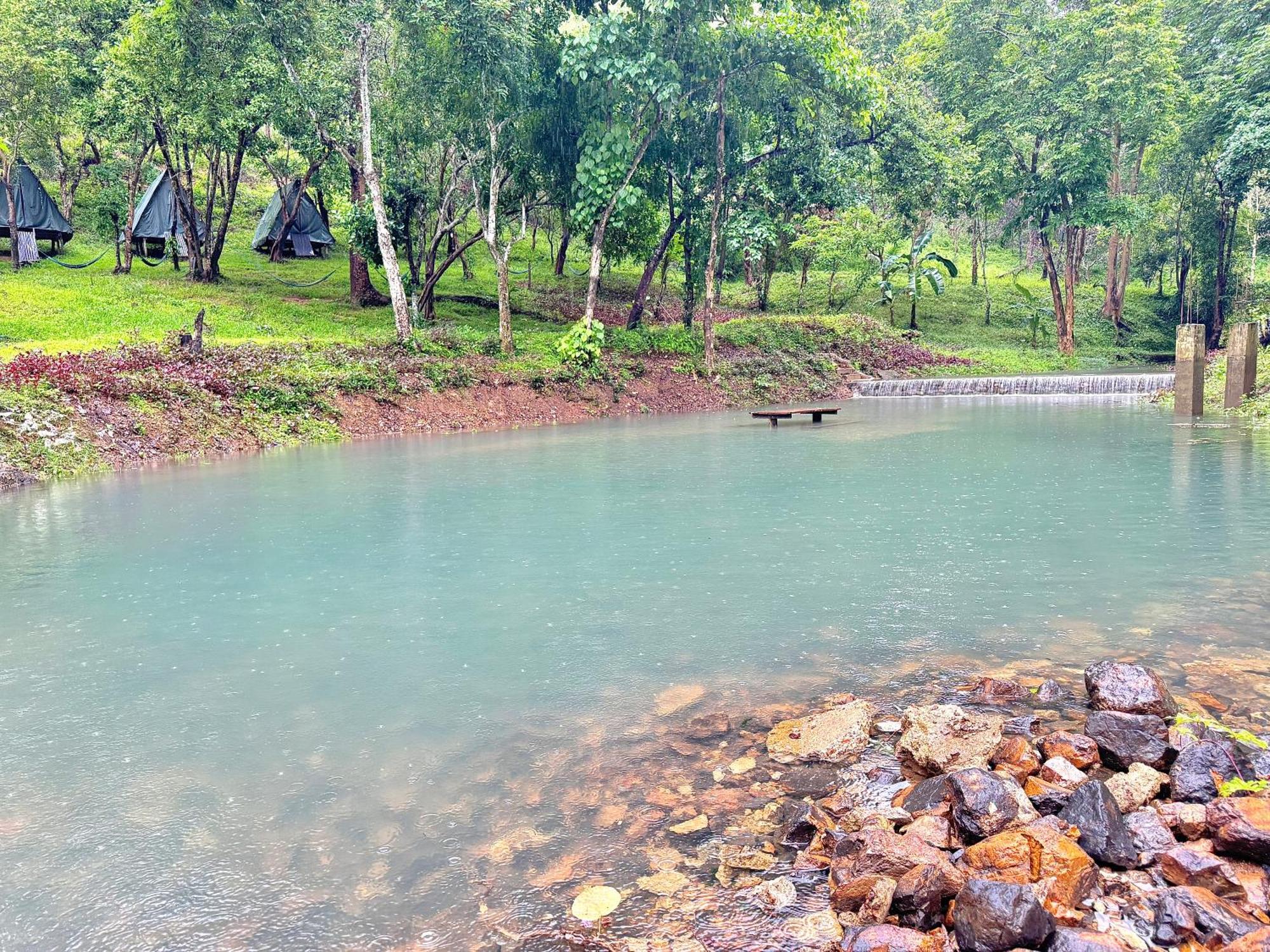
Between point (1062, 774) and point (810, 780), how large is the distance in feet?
3.29

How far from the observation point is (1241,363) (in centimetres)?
1731

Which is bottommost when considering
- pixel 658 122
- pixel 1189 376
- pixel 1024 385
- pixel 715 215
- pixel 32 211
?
pixel 1024 385

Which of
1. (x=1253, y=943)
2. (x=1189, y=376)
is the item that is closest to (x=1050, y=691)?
(x=1253, y=943)

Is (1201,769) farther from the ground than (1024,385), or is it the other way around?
(1024,385)

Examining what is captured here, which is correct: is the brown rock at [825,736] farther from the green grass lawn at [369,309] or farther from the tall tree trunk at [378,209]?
the tall tree trunk at [378,209]

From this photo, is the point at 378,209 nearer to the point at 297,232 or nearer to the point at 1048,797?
the point at 297,232

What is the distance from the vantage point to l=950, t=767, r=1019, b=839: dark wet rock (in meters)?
3.08

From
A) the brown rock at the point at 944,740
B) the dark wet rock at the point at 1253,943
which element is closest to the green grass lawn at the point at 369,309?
the brown rock at the point at 944,740

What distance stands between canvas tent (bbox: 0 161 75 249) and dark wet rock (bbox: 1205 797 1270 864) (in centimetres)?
3438

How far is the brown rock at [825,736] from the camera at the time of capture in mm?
3826

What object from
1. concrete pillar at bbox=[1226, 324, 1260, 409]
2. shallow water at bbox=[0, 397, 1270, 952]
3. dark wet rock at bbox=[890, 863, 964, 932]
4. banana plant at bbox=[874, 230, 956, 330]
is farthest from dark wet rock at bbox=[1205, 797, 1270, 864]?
banana plant at bbox=[874, 230, 956, 330]

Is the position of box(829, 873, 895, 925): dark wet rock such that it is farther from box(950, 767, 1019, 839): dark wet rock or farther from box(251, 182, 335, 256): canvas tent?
box(251, 182, 335, 256): canvas tent

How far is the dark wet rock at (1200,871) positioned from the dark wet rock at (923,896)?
716 mm

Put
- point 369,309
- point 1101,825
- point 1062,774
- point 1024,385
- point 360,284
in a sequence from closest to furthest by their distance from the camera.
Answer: point 1101,825 < point 1062,774 < point 1024,385 < point 369,309 < point 360,284
